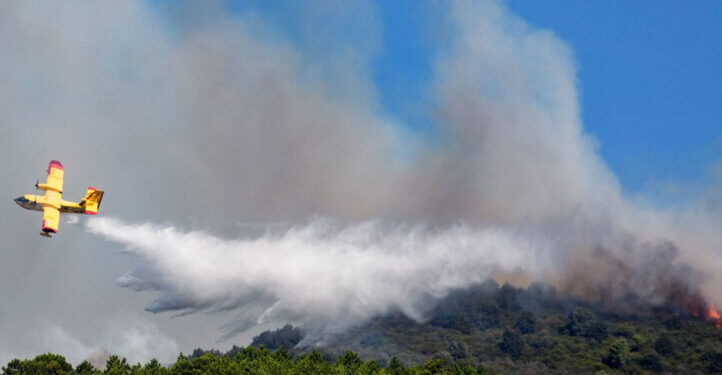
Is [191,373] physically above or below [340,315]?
below

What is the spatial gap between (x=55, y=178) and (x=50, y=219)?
7454 mm

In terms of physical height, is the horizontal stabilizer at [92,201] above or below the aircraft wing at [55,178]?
below

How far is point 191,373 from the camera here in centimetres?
11244

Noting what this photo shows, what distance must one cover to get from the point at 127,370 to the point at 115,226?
20623 mm

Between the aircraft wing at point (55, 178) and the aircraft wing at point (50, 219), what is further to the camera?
the aircraft wing at point (55, 178)

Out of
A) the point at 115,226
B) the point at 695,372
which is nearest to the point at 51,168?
the point at 115,226

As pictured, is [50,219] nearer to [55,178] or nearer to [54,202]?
[54,202]

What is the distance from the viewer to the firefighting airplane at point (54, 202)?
330 feet

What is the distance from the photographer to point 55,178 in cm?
10581

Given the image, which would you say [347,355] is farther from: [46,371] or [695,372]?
[695,372]

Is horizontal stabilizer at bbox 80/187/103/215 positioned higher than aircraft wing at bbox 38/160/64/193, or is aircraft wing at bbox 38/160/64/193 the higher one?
aircraft wing at bbox 38/160/64/193

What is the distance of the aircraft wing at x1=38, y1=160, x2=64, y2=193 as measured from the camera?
10394 cm

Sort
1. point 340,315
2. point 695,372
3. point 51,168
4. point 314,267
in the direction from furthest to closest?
1. point 695,372
2. point 340,315
3. point 314,267
4. point 51,168

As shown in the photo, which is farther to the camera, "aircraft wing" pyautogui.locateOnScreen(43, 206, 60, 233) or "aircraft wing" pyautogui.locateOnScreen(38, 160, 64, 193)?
"aircraft wing" pyautogui.locateOnScreen(38, 160, 64, 193)
